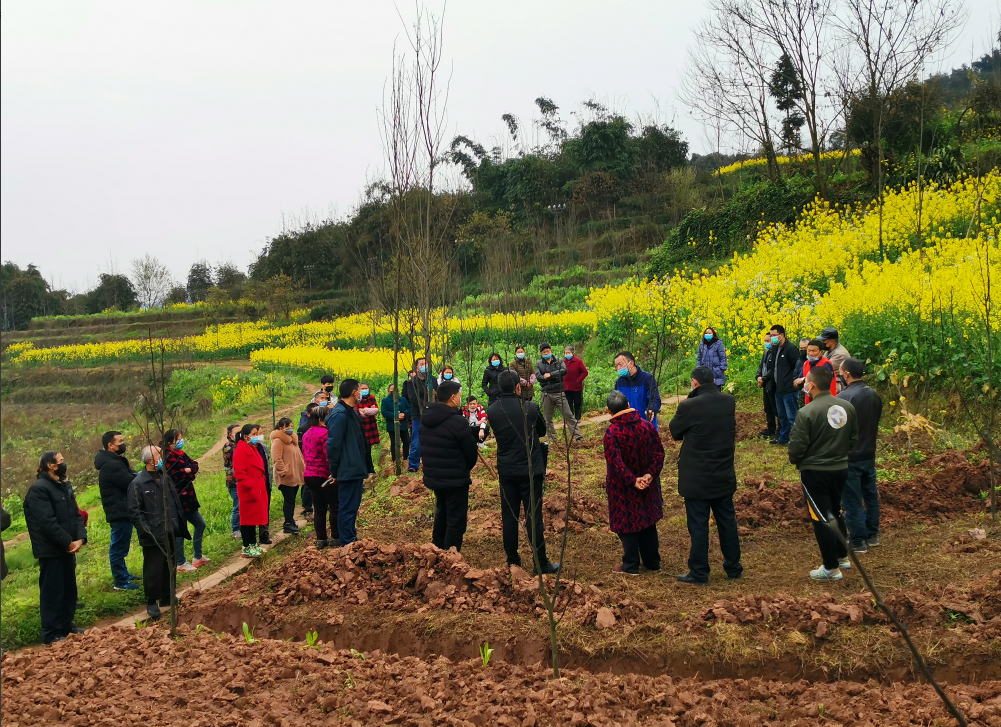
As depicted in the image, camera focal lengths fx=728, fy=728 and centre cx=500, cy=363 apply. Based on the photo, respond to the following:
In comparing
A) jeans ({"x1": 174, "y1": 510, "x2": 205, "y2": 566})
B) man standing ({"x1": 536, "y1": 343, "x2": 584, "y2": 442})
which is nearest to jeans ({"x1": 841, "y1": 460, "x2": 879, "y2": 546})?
man standing ({"x1": 536, "y1": 343, "x2": 584, "y2": 442})

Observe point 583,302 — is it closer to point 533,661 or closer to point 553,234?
point 553,234

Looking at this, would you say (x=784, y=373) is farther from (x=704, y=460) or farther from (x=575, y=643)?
(x=575, y=643)

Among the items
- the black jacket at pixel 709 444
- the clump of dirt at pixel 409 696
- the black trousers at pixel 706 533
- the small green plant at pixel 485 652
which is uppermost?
the black jacket at pixel 709 444

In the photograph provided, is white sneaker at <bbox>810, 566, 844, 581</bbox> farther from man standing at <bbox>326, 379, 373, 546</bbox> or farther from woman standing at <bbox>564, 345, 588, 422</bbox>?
woman standing at <bbox>564, 345, 588, 422</bbox>

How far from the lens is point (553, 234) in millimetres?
42188

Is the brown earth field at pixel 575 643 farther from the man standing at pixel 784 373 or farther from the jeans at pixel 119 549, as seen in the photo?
the man standing at pixel 784 373

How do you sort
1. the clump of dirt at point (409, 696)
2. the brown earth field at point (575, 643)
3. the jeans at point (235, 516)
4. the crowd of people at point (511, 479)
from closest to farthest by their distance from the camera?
the clump of dirt at point (409, 696)
the brown earth field at point (575, 643)
the crowd of people at point (511, 479)
the jeans at point (235, 516)

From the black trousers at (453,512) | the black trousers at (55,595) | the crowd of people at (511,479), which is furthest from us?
the black trousers at (453,512)

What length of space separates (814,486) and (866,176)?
1778 centimetres

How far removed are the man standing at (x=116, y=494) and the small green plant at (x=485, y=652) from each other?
4.42 m

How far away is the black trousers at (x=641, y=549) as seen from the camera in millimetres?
6512

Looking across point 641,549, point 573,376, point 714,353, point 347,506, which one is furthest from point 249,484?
point 714,353

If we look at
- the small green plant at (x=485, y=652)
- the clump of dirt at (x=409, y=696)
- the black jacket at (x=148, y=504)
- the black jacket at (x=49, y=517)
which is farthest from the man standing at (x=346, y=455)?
the small green plant at (x=485, y=652)

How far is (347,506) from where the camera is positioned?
8.02m
